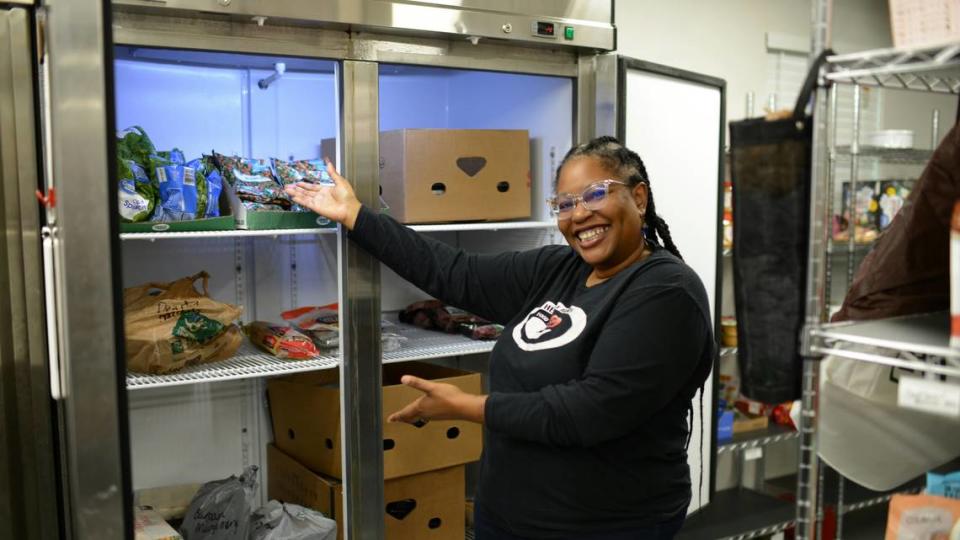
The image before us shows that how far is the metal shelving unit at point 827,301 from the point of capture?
3.33 feet

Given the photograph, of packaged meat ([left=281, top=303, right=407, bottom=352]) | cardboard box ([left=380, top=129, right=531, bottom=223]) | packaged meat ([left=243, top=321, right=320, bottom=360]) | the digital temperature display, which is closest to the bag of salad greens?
packaged meat ([left=243, top=321, right=320, bottom=360])

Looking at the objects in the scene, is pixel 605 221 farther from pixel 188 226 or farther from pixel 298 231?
pixel 188 226

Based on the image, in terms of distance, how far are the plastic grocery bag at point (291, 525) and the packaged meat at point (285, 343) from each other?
1.54 ft

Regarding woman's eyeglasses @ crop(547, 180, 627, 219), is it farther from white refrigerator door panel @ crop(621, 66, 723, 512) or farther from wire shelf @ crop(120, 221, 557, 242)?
white refrigerator door panel @ crop(621, 66, 723, 512)

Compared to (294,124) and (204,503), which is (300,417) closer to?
(204,503)

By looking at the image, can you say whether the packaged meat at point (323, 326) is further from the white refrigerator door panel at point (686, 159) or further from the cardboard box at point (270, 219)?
the white refrigerator door panel at point (686, 159)

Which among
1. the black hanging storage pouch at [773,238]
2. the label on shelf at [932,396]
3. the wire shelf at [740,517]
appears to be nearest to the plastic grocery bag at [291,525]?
the wire shelf at [740,517]

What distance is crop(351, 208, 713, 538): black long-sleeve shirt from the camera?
1837 millimetres

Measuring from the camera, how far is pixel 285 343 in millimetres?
2506

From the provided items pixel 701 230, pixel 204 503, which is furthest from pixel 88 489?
pixel 701 230

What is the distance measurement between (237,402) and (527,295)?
127cm

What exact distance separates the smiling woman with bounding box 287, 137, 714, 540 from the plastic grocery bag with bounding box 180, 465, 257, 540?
2.51 ft

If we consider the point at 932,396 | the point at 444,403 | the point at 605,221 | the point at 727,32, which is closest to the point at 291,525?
the point at 444,403

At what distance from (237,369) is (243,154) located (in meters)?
0.91
